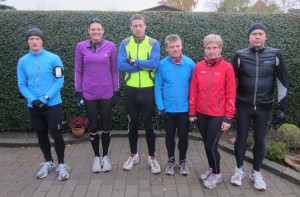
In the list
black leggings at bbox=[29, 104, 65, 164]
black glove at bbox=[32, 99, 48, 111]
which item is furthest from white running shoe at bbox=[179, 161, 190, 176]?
black glove at bbox=[32, 99, 48, 111]

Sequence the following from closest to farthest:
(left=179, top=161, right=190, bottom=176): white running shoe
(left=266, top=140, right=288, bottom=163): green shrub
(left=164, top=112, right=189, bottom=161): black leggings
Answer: (left=164, top=112, right=189, bottom=161): black leggings
(left=179, top=161, right=190, bottom=176): white running shoe
(left=266, top=140, right=288, bottom=163): green shrub

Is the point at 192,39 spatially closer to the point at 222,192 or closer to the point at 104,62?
the point at 104,62

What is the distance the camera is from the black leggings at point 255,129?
11.8 ft

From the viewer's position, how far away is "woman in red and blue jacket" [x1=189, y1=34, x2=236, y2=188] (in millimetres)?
3475

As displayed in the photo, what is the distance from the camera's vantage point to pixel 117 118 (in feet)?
19.9

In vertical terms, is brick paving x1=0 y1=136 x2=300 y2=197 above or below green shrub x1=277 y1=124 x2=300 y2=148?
below

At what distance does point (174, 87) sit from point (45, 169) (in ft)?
7.10

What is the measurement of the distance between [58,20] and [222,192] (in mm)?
4384

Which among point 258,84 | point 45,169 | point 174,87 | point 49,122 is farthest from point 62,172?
point 258,84

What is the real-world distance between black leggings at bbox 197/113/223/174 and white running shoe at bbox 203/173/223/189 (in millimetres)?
66

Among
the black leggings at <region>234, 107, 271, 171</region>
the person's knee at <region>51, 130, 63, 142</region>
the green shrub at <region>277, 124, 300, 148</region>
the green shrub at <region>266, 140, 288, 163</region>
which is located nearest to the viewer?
the black leggings at <region>234, 107, 271, 171</region>

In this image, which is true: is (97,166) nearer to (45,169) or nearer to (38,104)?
(45,169)

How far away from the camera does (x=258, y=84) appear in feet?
11.5

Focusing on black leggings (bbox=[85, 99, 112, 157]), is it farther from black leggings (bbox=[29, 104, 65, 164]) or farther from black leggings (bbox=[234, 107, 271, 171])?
black leggings (bbox=[234, 107, 271, 171])
